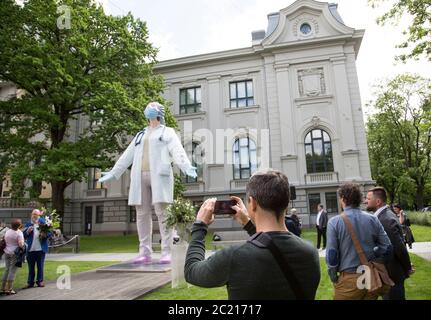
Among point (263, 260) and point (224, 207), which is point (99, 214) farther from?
point (263, 260)

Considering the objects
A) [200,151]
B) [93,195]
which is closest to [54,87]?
[200,151]

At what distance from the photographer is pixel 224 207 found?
2178 mm

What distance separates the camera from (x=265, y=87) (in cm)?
2623

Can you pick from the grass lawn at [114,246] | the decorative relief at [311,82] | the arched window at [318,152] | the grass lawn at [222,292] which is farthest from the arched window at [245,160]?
the grass lawn at [222,292]

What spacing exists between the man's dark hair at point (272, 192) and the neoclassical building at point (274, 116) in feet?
74.1

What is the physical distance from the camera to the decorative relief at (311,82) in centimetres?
2512

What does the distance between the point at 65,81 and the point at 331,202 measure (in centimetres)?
1856

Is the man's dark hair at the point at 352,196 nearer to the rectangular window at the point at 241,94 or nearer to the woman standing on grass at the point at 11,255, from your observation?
the woman standing on grass at the point at 11,255

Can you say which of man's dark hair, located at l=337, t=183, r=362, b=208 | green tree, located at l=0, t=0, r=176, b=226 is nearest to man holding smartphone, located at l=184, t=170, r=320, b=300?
man's dark hair, located at l=337, t=183, r=362, b=208

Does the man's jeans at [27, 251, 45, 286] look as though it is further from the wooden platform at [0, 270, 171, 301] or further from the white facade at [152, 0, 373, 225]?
the white facade at [152, 0, 373, 225]

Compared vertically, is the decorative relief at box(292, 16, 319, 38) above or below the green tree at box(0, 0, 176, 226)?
above

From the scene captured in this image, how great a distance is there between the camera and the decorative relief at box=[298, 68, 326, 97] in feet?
82.4

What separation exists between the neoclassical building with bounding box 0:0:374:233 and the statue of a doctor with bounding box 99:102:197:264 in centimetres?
1770
